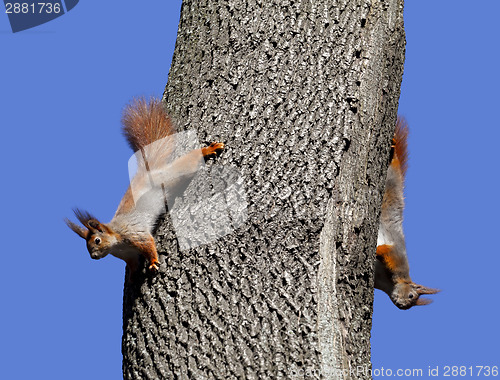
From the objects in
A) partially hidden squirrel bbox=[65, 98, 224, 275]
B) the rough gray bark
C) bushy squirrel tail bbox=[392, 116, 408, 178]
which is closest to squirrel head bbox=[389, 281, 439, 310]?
bushy squirrel tail bbox=[392, 116, 408, 178]

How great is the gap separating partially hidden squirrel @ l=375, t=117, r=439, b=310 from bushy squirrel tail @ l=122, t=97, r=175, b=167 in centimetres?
142

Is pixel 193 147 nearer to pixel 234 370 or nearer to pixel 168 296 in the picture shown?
pixel 168 296

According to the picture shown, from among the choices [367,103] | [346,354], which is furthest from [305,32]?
[346,354]

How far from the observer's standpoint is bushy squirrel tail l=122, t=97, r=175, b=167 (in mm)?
3176

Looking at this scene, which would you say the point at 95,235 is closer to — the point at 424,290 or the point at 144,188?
the point at 144,188

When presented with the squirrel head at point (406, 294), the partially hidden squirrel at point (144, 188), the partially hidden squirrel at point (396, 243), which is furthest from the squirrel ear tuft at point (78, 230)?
the squirrel head at point (406, 294)

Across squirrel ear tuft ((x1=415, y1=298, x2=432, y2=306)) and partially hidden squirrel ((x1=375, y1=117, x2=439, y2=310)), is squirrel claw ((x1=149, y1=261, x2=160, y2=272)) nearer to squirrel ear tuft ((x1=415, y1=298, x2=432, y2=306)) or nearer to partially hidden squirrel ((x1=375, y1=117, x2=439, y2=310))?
partially hidden squirrel ((x1=375, y1=117, x2=439, y2=310))

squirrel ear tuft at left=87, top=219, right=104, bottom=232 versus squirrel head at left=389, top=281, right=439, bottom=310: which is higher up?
squirrel head at left=389, top=281, right=439, bottom=310

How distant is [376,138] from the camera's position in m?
3.02

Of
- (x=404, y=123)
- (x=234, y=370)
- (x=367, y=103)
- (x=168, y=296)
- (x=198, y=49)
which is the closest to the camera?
(x=234, y=370)

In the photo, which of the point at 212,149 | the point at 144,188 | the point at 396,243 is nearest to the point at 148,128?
the point at 144,188

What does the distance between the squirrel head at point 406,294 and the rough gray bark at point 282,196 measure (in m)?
2.49

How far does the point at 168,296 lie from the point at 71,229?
0.93m

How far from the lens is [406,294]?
213 inches
